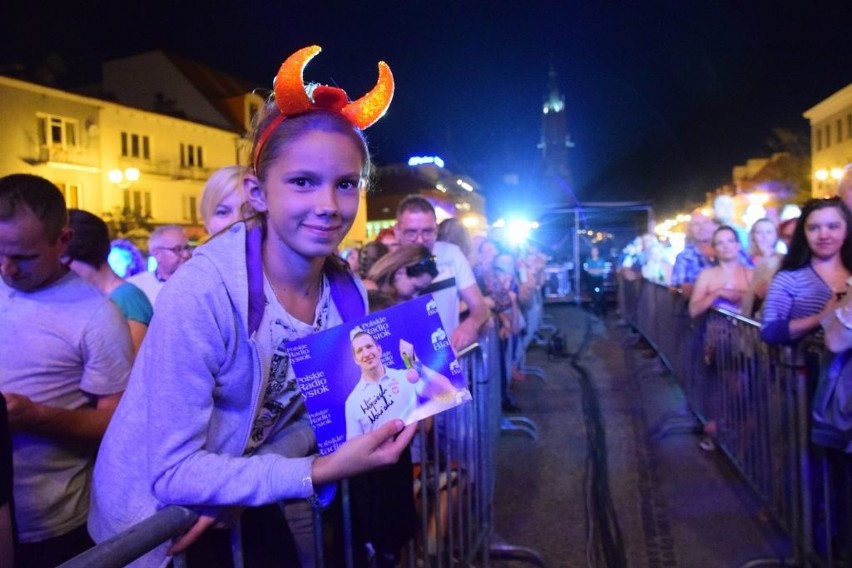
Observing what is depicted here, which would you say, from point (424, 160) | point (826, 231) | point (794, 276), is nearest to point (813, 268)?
point (794, 276)

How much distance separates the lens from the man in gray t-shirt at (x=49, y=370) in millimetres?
2312

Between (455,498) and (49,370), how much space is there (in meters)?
2.35

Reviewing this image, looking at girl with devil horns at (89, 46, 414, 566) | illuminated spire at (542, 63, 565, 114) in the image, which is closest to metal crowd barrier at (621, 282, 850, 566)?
girl with devil horns at (89, 46, 414, 566)

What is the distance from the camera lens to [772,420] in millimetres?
4438

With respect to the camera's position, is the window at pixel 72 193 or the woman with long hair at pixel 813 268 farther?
the window at pixel 72 193

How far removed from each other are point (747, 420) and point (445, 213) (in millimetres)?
19821

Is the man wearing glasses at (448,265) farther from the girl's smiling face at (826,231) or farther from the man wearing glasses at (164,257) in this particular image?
the girl's smiling face at (826,231)

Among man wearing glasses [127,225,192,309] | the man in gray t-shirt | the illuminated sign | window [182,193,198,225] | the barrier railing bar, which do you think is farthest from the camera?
the illuminated sign

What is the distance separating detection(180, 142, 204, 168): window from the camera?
128 ft

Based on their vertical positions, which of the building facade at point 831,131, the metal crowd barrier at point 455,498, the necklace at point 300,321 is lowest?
the metal crowd barrier at point 455,498

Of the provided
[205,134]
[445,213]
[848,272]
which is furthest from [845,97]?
[848,272]

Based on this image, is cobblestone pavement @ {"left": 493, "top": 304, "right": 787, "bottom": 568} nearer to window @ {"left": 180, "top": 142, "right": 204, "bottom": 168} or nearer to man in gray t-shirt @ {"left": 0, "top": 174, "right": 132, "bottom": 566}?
man in gray t-shirt @ {"left": 0, "top": 174, "right": 132, "bottom": 566}

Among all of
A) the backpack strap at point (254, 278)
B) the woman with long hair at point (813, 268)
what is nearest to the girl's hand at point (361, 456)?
the backpack strap at point (254, 278)

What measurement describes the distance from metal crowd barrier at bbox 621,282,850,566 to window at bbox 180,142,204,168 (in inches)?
1463
